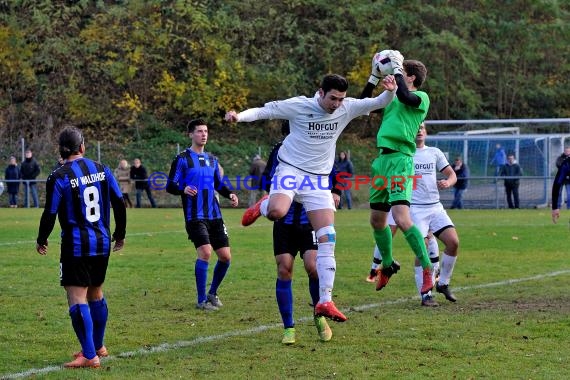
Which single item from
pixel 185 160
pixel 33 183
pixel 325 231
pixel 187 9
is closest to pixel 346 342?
pixel 325 231

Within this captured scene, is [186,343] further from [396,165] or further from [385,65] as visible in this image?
[385,65]

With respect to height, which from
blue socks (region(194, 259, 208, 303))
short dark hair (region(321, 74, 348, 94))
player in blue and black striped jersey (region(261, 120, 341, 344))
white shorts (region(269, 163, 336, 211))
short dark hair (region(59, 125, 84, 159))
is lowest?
blue socks (region(194, 259, 208, 303))

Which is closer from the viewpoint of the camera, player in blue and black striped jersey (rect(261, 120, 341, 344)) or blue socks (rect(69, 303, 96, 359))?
blue socks (rect(69, 303, 96, 359))

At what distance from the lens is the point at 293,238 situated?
29.2 ft

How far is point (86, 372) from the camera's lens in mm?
6969

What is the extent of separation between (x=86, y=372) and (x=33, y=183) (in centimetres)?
2651

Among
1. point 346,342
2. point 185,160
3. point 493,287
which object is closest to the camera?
point 346,342

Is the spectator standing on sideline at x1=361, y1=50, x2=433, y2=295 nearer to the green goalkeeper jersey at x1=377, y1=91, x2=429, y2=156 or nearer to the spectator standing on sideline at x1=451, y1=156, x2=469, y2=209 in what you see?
the green goalkeeper jersey at x1=377, y1=91, x2=429, y2=156

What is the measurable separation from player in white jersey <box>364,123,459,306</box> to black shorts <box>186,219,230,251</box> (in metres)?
2.04

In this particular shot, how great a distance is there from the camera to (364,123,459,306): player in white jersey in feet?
35.4

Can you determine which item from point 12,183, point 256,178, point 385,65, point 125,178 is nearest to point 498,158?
point 256,178

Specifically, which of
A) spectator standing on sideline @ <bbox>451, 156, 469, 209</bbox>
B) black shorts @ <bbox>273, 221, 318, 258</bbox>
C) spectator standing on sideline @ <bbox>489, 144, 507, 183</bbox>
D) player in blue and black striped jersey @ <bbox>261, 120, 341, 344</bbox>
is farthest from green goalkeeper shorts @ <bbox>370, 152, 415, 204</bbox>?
spectator standing on sideline @ <bbox>489, 144, 507, 183</bbox>

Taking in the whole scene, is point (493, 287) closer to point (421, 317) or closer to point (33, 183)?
point (421, 317)

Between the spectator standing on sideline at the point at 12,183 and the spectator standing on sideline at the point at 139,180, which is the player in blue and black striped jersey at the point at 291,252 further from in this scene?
the spectator standing on sideline at the point at 12,183
